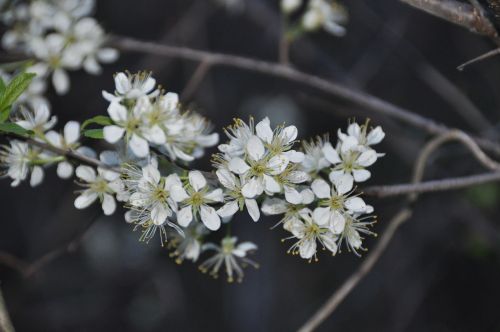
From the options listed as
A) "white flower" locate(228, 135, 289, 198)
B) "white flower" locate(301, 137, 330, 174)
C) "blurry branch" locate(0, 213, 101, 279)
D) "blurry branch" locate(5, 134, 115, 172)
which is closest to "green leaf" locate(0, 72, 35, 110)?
"blurry branch" locate(5, 134, 115, 172)

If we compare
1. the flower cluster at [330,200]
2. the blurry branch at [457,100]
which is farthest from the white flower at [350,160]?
the blurry branch at [457,100]

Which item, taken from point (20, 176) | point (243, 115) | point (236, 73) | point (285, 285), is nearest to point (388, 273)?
point (285, 285)

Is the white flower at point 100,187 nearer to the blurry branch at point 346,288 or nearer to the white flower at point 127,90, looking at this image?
the white flower at point 127,90

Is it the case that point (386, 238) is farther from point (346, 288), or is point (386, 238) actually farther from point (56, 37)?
point (56, 37)

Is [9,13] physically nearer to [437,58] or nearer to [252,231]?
[252,231]

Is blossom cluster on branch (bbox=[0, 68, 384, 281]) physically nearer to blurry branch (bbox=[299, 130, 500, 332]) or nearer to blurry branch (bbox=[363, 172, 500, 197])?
blurry branch (bbox=[363, 172, 500, 197])

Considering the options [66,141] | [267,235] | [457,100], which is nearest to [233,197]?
[66,141]
